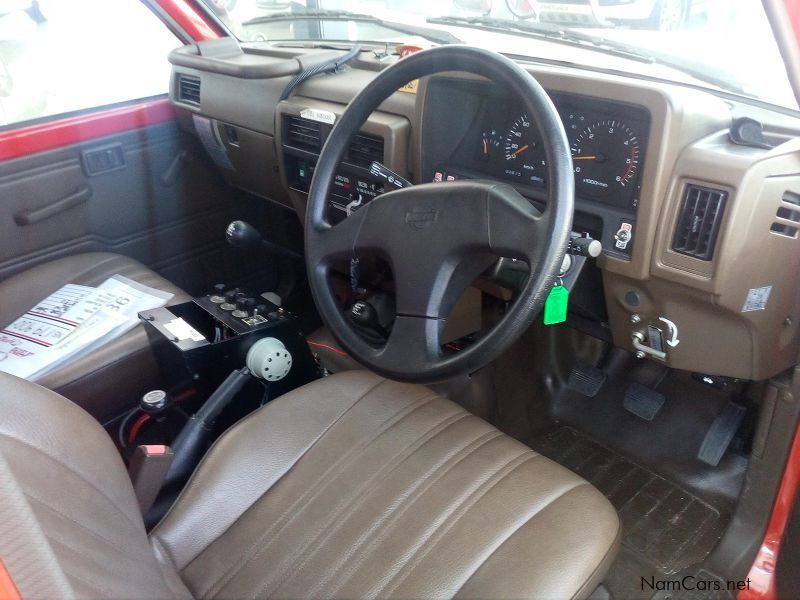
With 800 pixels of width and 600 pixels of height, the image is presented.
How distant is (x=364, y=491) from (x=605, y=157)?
2.23 feet

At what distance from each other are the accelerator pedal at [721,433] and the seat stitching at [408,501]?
66 cm

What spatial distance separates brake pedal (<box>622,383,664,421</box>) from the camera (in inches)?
64.3

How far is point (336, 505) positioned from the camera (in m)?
1.02

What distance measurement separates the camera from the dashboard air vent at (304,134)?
1.64 meters

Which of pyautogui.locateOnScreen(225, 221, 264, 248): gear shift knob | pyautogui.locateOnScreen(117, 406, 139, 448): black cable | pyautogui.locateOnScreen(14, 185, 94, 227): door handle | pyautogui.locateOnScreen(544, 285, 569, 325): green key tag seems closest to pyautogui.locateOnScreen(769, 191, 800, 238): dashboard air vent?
pyautogui.locateOnScreen(544, 285, 569, 325): green key tag

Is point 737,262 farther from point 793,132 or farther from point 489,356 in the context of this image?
point 489,356

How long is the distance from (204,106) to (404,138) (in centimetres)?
86

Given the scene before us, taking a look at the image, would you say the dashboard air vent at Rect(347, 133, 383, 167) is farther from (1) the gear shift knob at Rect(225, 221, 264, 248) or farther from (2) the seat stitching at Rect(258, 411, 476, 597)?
(2) the seat stitching at Rect(258, 411, 476, 597)

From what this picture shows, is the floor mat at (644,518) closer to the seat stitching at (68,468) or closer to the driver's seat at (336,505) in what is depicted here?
the driver's seat at (336,505)

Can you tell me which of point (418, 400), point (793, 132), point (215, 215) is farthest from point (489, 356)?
point (215, 215)

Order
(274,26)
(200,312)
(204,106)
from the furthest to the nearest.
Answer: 1. (274,26)
2. (204,106)
3. (200,312)

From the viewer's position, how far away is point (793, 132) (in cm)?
105

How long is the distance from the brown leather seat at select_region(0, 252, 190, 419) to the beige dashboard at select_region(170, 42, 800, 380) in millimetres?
705
